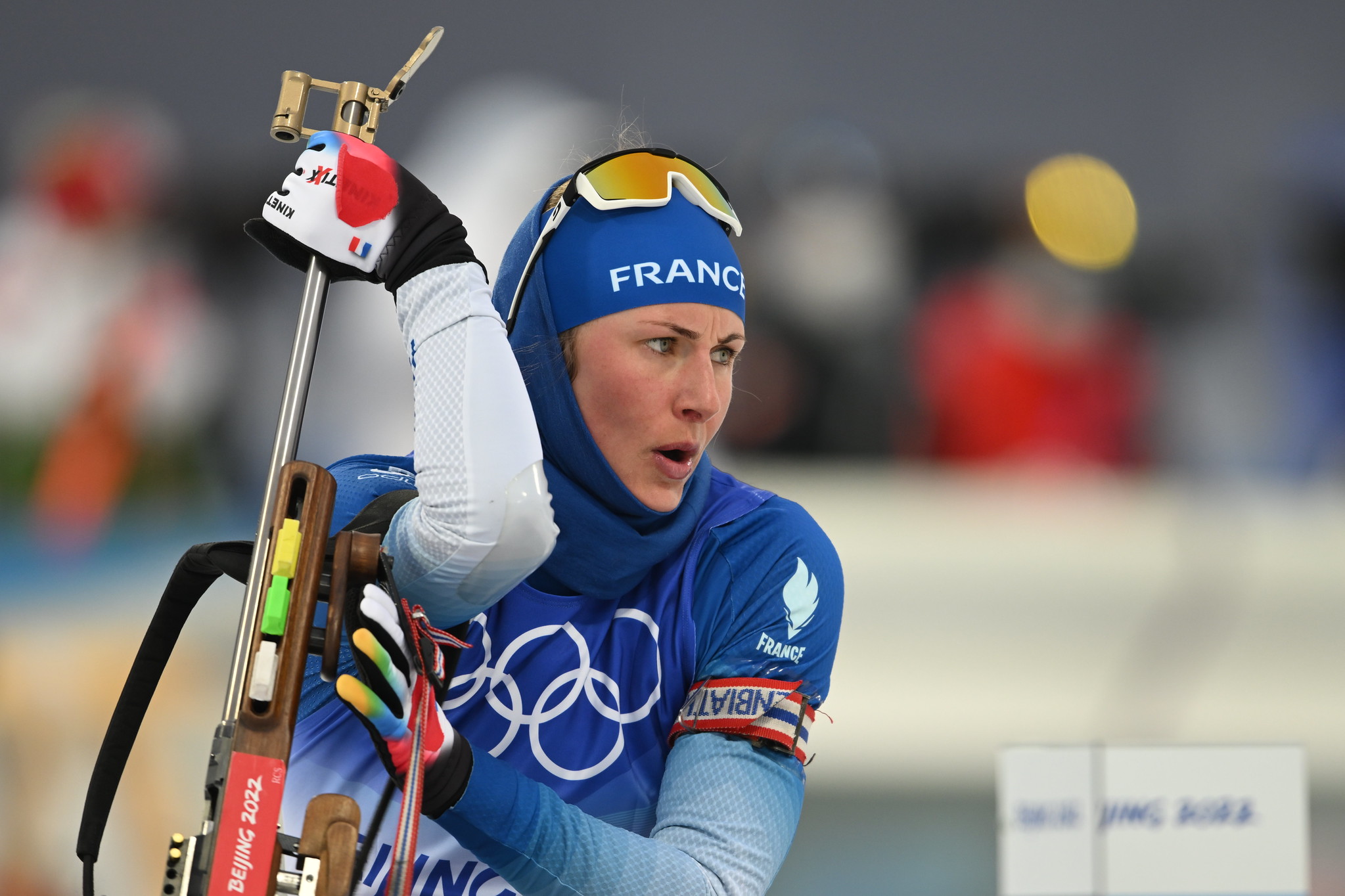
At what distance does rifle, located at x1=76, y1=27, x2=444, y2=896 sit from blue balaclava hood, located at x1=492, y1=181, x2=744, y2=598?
29 cm

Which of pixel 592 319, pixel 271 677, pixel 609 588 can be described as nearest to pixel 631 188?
pixel 592 319

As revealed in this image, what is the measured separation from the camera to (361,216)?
1.26m

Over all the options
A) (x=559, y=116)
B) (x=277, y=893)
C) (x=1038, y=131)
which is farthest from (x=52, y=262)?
(x=1038, y=131)

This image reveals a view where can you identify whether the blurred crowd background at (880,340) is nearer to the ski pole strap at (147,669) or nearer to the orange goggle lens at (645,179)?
the ski pole strap at (147,669)

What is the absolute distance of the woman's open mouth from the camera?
1490 mm

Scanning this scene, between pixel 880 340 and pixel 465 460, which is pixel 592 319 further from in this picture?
pixel 880 340

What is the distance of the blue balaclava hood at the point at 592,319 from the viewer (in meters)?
1.46

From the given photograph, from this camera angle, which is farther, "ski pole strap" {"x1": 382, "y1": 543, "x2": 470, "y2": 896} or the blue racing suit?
the blue racing suit

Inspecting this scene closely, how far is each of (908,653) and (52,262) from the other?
3113 mm

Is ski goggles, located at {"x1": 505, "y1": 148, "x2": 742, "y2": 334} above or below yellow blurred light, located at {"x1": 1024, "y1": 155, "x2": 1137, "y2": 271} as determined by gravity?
below

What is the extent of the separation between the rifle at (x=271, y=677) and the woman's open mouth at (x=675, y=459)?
16.0 inches

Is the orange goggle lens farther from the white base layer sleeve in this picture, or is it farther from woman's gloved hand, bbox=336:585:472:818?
woman's gloved hand, bbox=336:585:472:818

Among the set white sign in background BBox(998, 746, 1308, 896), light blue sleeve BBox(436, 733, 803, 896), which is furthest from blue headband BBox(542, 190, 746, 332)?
white sign in background BBox(998, 746, 1308, 896)

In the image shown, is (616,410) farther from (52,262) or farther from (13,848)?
(52,262)
